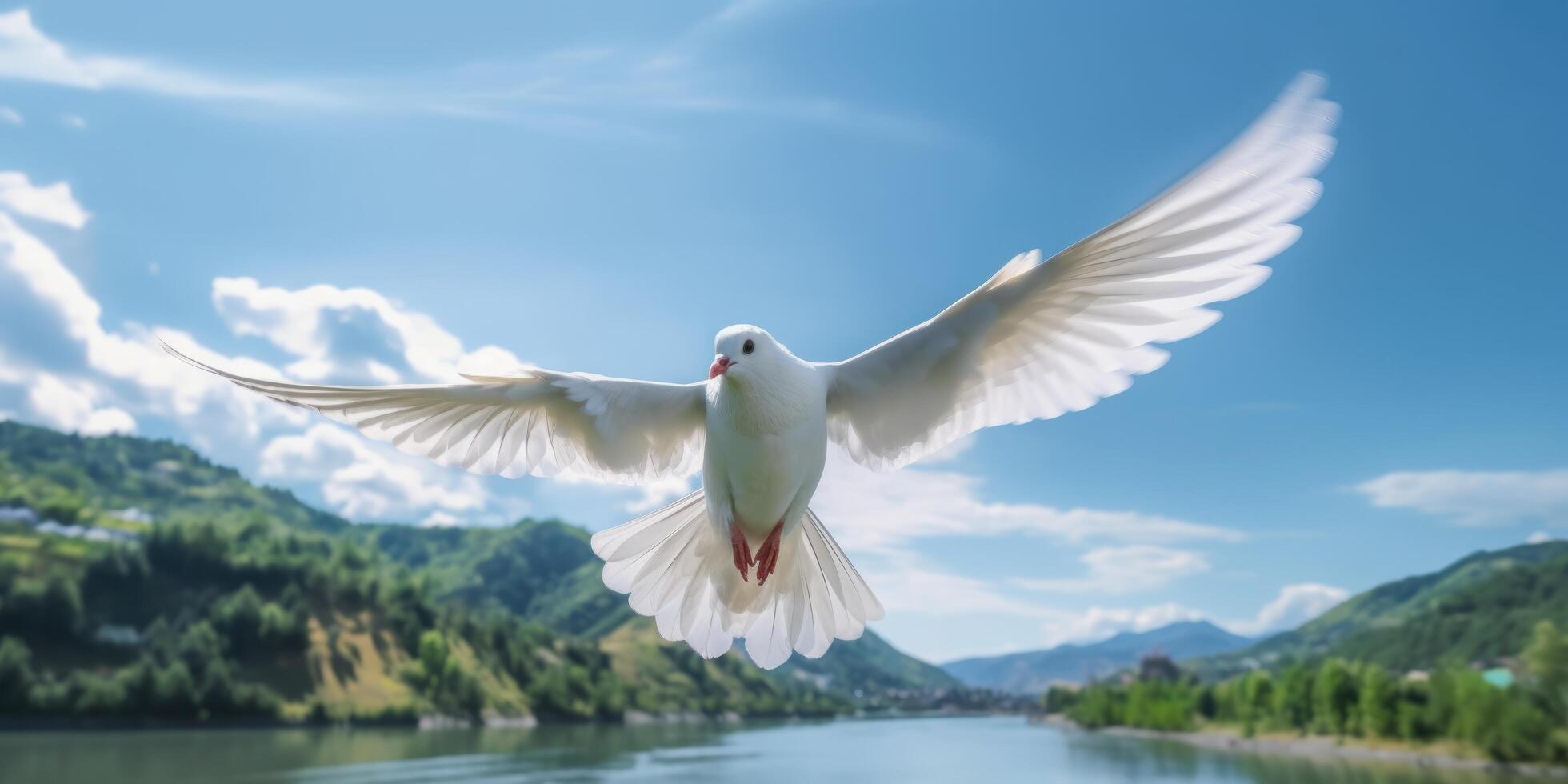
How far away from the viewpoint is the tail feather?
557cm

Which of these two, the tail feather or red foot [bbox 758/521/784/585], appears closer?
red foot [bbox 758/521/784/585]

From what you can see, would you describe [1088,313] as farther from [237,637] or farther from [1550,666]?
[237,637]

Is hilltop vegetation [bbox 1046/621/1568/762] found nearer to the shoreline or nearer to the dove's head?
the shoreline

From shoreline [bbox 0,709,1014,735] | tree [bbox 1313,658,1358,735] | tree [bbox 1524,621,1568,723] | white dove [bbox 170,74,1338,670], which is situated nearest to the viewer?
white dove [bbox 170,74,1338,670]

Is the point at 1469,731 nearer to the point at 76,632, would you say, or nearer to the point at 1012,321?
the point at 1012,321

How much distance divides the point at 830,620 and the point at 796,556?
36 centimetres

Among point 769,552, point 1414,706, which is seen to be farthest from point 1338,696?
point 769,552

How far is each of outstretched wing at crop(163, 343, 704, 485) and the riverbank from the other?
2954 inches

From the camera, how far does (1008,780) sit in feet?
244

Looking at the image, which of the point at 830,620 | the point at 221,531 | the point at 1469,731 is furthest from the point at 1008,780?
the point at 221,531

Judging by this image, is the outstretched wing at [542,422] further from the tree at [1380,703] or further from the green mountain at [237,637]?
the green mountain at [237,637]

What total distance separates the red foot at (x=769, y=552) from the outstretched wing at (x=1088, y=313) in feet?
2.17

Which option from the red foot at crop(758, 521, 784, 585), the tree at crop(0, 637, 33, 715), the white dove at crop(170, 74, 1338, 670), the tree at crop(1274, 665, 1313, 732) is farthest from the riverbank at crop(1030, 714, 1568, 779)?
the tree at crop(0, 637, 33, 715)

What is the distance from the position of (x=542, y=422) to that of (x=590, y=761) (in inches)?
3130
